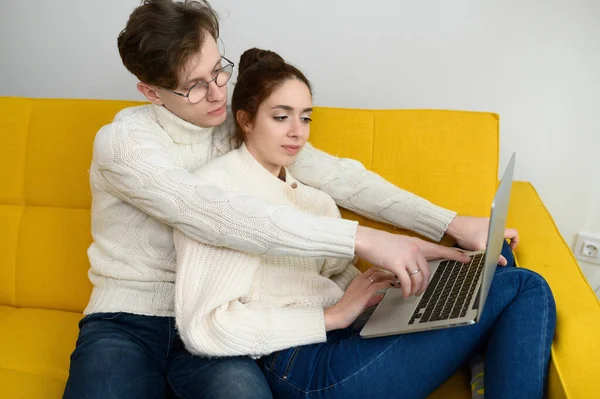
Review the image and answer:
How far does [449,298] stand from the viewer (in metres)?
1.14

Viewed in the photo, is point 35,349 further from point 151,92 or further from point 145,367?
point 151,92

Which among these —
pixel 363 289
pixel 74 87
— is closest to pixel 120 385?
pixel 363 289

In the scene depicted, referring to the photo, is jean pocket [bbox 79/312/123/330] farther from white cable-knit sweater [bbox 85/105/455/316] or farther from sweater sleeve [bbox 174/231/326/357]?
sweater sleeve [bbox 174/231/326/357]

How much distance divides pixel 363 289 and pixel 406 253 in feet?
0.53

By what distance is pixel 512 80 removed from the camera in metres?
1.76

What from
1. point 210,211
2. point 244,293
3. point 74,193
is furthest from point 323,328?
point 74,193

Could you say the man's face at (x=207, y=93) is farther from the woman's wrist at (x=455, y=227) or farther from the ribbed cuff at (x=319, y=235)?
the woman's wrist at (x=455, y=227)

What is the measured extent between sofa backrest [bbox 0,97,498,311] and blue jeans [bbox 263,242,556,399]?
391 mm

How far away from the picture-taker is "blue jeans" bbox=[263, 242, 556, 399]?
43.0 inches

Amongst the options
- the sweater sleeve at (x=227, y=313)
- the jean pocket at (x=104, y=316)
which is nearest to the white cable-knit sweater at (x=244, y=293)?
the sweater sleeve at (x=227, y=313)

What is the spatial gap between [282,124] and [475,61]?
2.45 ft

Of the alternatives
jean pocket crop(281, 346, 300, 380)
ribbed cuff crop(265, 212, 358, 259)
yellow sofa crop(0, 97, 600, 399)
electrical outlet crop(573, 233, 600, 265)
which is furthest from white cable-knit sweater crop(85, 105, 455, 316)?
electrical outlet crop(573, 233, 600, 265)

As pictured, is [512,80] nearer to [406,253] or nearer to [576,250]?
[576,250]

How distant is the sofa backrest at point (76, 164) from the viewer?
5.00 feet
